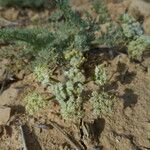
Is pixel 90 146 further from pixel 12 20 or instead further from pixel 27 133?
pixel 12 20

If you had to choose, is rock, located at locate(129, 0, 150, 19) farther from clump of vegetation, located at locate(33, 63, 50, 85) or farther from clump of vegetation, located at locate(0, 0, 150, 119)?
clump of vegetation, located at locate(33, 63, 50, 85)

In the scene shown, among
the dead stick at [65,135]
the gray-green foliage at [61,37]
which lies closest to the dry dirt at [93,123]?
the dead stick at [65,135]

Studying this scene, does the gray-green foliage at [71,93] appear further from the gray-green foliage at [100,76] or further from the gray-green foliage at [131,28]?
the gray-green foliage at [131,28]

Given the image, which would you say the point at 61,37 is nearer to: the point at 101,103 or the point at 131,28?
the point at 131,28

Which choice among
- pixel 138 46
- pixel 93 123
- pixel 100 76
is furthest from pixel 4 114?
pixel 138 46

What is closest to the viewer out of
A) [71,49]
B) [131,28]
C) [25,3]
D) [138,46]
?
[71,49]

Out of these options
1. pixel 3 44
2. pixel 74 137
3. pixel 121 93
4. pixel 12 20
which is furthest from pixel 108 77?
pixel 12 20
